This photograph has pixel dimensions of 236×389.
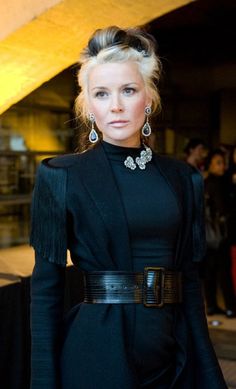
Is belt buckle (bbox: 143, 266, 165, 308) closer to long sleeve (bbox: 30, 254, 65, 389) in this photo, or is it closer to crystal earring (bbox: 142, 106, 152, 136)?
long sleeve (bbox: 30, 254, 65, 389)

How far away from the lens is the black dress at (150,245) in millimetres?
1473

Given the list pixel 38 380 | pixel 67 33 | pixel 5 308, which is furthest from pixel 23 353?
pixel 67 33

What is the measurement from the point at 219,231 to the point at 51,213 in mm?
3612

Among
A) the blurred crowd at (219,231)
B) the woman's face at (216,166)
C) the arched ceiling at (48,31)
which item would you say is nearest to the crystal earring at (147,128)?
the arched ceiling at (48,31)

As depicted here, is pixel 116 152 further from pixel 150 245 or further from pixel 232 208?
pixel 232 208

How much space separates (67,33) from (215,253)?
257 cm

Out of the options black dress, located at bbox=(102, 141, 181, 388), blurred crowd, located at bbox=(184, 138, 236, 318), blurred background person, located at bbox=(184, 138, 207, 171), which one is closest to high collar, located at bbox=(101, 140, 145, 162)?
black dress, located at bbox=(102, 141, 181, 388)

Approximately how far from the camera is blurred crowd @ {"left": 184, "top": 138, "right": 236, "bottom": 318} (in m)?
4.99

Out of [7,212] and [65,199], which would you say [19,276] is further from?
[7,212]

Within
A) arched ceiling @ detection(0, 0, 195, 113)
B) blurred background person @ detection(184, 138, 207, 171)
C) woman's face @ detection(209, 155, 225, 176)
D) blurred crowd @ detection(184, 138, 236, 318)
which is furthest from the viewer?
blurred background person @ detection(184, 138, 207, 171)

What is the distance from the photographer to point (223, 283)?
523 centimetres

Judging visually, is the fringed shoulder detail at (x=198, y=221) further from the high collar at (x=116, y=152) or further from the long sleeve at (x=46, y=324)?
the long sleeve at (x=46, y=324)

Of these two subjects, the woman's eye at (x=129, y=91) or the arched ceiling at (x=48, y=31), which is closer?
the woman's eye at (x=129, y=91)

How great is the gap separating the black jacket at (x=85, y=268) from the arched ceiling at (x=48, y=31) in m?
1.79
